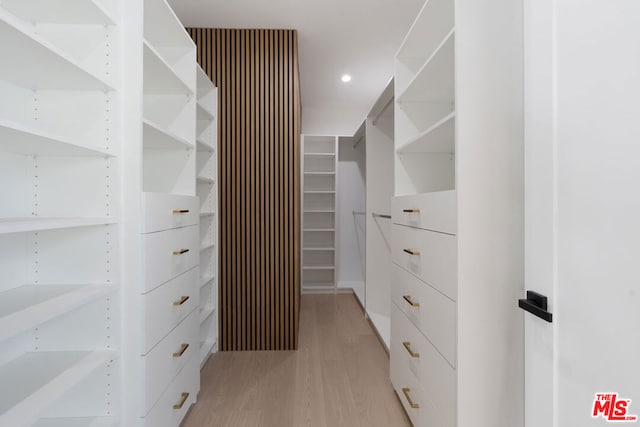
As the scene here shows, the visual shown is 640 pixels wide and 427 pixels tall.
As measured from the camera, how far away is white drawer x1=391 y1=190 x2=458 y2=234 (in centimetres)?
127

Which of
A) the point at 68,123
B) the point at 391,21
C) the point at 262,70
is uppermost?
the point at 391,21

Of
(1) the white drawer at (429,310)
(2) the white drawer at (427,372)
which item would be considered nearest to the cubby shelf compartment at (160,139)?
(1) the white drawer at (429,310)

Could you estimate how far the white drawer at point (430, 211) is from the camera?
1.27 metres

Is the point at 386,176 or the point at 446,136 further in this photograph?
the point at 386,176

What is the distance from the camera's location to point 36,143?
100 cm

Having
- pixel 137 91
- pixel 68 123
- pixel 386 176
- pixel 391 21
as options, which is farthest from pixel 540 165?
pixel 386 176

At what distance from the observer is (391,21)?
273 cm

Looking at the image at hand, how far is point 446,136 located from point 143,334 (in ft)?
5.34

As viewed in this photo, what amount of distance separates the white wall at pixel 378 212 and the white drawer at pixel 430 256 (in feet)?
5.33

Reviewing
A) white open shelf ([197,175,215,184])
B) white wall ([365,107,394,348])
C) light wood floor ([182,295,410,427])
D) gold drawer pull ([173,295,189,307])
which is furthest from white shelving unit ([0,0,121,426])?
white wall ([365,107,394,348])

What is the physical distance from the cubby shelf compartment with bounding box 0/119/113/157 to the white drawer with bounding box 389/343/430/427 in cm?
173

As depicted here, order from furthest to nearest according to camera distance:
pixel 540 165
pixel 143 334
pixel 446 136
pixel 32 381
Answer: pixel 446 136 → pixel 143 334 → pixel 32 381 → pixel 540 165

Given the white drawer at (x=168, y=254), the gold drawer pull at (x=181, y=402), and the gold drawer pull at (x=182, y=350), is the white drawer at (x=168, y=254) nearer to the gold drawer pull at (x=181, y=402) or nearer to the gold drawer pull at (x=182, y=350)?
the gold drawer pull at (x=182, y=350)

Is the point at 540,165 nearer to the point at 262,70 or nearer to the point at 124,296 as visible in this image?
the point at 124,296
